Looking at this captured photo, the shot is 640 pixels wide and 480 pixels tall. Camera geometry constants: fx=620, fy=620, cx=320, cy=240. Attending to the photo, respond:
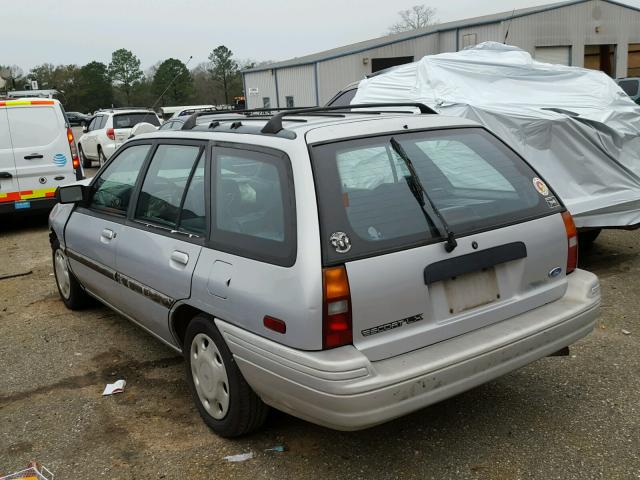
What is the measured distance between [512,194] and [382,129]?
2.56 ft

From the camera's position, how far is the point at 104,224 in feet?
14.1

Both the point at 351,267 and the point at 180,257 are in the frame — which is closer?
the point at 351,267

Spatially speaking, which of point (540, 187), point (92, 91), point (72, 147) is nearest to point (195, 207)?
point (540, 187)

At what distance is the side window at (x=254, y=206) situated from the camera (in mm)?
2725

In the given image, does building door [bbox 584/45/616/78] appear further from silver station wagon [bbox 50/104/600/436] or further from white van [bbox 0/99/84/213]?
silver station wagon [bbox 50/104/600/436]

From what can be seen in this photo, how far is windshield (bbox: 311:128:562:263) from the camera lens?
268cm

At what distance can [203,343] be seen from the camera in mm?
3250

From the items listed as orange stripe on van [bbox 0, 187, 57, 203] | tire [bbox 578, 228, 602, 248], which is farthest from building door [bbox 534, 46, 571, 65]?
orange stripe on van [bbox 0, 187, 57, 203]

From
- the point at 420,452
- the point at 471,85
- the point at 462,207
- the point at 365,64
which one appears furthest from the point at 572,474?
the point at 365,64

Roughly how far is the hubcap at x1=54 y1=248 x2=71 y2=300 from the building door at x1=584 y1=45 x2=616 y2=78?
2685cm

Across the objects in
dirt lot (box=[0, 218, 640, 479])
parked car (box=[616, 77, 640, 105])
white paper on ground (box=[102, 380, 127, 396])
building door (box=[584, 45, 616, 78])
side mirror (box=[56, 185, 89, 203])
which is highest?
building door (box=[584, 45, 616, 78])

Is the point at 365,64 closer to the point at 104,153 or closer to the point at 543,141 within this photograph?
the point at 104,153

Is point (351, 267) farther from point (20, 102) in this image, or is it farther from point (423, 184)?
point (20, 102)

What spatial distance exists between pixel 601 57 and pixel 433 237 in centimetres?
2853
